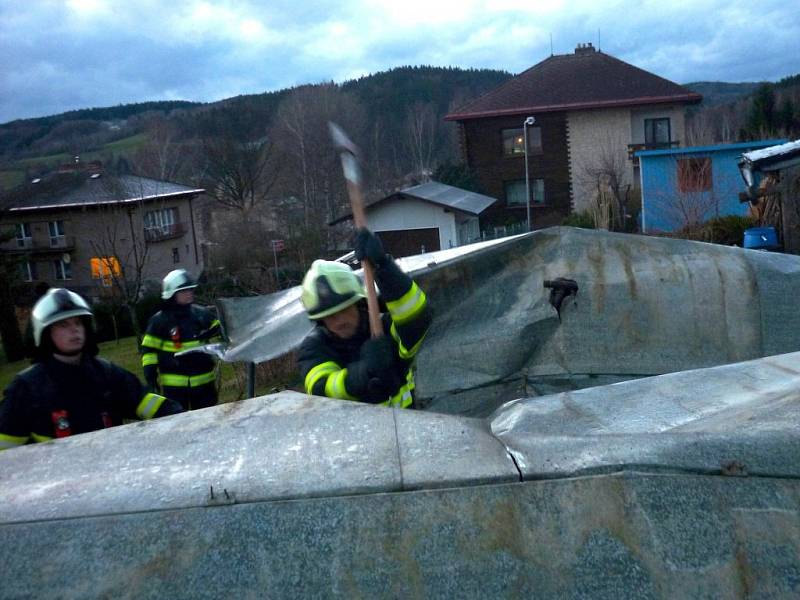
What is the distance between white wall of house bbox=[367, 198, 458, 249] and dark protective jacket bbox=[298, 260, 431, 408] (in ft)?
81.3

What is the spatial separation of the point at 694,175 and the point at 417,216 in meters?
8.82

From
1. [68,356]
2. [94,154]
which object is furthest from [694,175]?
[94,154]

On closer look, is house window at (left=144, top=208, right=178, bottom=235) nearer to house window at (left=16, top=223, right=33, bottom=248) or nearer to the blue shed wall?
house window at (left=16, top=223, right=33, bottom=248)

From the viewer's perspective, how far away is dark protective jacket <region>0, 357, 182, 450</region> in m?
3.24

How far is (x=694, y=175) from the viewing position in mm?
26156

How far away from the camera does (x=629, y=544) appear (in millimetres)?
2156

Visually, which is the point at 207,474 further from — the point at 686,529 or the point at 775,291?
the point at 775,291

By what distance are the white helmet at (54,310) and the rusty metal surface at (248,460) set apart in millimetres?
968

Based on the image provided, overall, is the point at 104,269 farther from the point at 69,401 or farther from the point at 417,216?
the point at 69,401

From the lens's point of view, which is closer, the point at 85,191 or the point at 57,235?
the point at 85,191

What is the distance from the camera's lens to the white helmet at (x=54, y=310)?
339 centimetres

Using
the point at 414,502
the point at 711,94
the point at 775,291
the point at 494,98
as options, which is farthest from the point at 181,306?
the point at 711,94

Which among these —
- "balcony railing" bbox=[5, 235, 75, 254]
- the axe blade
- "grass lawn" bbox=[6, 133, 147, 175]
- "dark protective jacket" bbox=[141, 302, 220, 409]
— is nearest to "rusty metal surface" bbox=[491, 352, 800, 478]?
the axe blade

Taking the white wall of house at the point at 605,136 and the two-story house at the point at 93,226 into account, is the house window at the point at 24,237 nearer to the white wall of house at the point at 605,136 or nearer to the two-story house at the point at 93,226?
the two-story house at the point at 93,226
